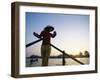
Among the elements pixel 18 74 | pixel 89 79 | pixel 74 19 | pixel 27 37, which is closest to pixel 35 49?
pixel 27 37

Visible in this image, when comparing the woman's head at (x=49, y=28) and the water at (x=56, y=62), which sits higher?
the woman's head at (x=49, y=28)

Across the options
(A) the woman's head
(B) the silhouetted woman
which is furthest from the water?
(A) the woman's head

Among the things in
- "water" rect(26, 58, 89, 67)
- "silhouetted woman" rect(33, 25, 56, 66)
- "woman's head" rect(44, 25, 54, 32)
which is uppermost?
"woman's head" rect(44, 25, 54, 32)

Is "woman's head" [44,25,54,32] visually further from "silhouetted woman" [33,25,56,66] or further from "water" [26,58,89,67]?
"water" [26,58,89,67]

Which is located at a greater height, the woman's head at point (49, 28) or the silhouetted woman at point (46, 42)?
the woman's head at point (49, 28)

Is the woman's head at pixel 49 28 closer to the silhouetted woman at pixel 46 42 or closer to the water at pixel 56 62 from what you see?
the silhouetted woman at pixel 46 42

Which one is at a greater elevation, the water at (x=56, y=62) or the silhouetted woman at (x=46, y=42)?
the silhouetted woman at (x=46, y=42)

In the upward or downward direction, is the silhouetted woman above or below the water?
above

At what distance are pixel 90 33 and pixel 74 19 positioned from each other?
19 cm

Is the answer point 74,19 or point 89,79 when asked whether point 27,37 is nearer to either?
point 74,19

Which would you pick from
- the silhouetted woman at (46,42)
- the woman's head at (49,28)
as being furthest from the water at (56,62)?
the woman's head at (49,28)

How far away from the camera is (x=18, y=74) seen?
1.73m

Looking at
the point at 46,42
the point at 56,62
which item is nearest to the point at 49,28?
the point at 46,42

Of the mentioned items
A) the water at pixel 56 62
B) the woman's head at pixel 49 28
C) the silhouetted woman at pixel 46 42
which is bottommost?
the water at pixel 56 62
